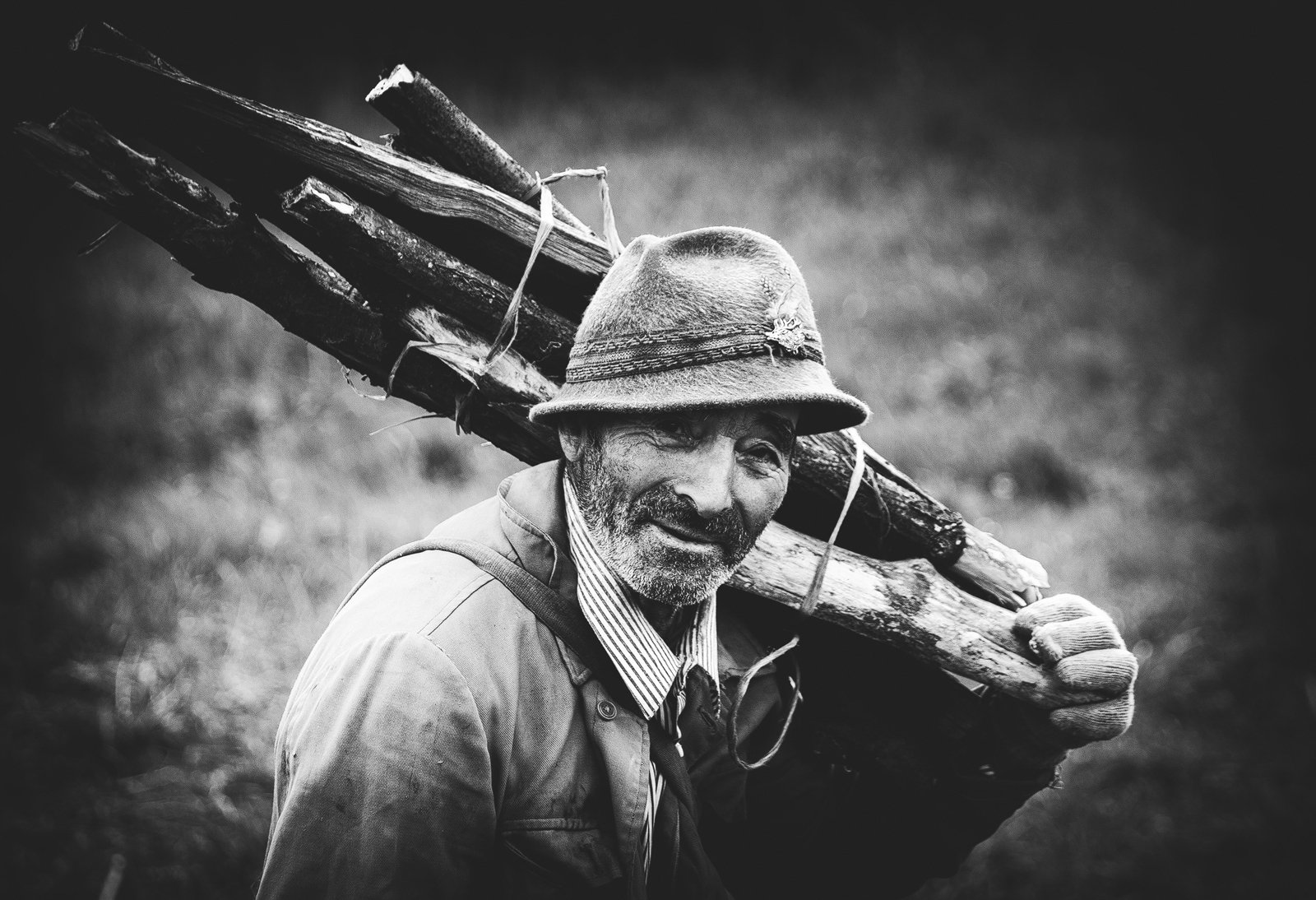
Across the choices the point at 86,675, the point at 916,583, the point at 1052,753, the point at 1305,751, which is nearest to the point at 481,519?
the point at 916,583

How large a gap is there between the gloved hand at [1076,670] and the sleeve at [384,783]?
147 cm

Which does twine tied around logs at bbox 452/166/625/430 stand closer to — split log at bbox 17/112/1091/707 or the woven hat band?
split log at bbox 17/112/1091/707

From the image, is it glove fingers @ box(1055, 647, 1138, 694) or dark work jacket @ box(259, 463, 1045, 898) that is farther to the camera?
glove fingers @ box(1055, 647, 1138, 694)

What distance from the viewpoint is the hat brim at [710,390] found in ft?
5.28

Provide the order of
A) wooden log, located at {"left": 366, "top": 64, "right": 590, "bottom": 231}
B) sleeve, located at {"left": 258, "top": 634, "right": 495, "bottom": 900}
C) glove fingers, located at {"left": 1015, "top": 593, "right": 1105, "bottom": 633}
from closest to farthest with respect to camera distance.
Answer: sleeve, located at {"left": 258, "top": 634, "right": 495, "bottom": 900} < wooden log, located at {"left": 366, "top": 64, "right": 590, "bottom": 231} < glove fingers, located at {"left": 1015, "top": 593, "right": 1105, "bottom": 633}

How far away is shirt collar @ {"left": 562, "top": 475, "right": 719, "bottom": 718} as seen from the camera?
5.74ft

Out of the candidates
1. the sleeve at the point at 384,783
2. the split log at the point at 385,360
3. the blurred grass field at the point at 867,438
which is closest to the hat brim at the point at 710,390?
the split log at the point at 385,360

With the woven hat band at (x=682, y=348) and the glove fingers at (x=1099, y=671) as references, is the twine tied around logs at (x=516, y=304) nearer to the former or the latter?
the woven hat band at (x=682, y=348)

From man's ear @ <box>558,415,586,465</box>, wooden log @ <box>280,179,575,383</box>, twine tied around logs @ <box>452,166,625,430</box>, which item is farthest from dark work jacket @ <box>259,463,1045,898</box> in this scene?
wooden log @ <box>280,179,575,383</box>

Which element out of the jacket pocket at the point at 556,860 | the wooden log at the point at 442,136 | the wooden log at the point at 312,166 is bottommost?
the jacket pocket at the point at 556,860

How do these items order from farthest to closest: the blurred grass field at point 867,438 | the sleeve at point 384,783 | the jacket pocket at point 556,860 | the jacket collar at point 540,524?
1. the blurred grass field at point 867,438
2. the jacket collar at point 540,524
3. the jacket pocket at point 556,860
4. the sleeve at point 384,783

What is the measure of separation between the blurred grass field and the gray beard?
280 cm

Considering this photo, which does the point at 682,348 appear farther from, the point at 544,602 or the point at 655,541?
the point at 544,602

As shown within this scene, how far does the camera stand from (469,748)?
1.49 m
